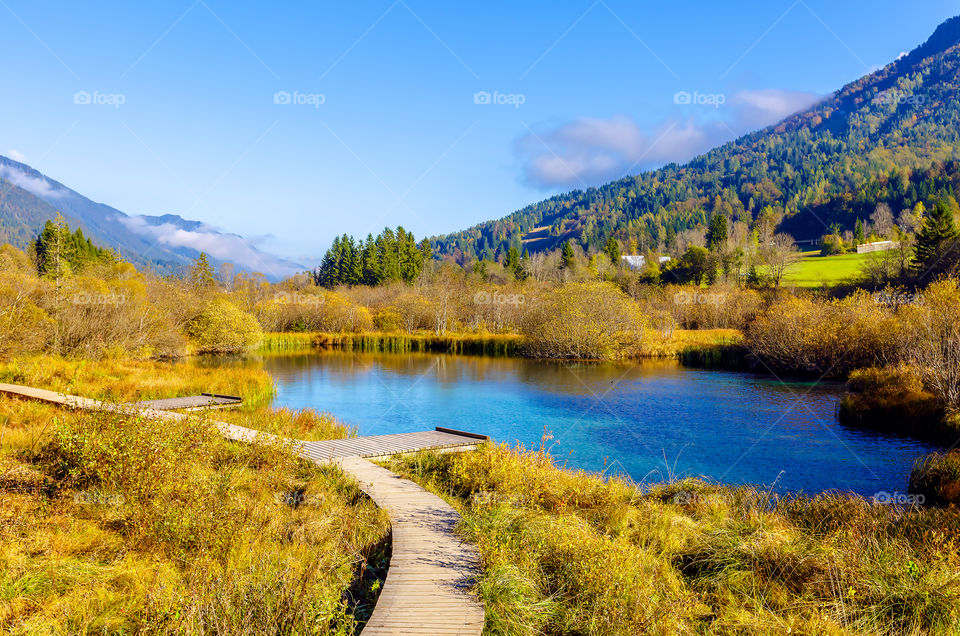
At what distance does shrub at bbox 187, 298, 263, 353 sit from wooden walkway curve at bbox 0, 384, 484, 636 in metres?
34.0

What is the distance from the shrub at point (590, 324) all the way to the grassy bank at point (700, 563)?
29.0 m

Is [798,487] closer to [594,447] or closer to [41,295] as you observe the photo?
A: [594,447]

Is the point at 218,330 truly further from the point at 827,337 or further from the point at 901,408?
the point at 901,408

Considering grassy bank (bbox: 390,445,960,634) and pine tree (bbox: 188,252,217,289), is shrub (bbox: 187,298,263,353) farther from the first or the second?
grassy bank (bbox: 390,445,960,634)

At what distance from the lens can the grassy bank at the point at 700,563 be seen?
507 centimetres

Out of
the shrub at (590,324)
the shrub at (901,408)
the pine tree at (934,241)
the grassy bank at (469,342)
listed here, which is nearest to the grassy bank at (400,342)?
the grassy bank at (469,342)

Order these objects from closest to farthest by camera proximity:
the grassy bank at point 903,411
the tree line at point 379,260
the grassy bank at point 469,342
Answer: the grassy bank at point 903,411, the grassy bank at point 469,342, the tree line at point 379,260

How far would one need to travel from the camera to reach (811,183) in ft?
433

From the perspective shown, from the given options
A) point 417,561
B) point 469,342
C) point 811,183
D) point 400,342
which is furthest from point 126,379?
point 811,183

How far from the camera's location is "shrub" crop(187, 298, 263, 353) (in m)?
42.0

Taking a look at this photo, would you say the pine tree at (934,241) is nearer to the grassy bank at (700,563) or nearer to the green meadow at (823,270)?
the green meadow at (823,270)

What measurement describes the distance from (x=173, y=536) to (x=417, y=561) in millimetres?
2650

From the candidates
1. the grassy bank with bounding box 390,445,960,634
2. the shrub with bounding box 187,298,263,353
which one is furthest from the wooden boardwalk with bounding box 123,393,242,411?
the shrub with bounding box 187,298,263,353

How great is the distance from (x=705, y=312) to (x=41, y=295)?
4510 cm
